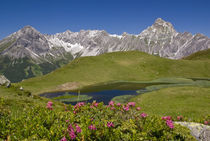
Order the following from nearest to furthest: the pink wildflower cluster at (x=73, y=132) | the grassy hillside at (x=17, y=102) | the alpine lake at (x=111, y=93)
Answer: the pink wildflower cluster at (x=73, y=132)
the grassy hillside at (x=17, y=102)
the alpine lake at (x=111, y=93)

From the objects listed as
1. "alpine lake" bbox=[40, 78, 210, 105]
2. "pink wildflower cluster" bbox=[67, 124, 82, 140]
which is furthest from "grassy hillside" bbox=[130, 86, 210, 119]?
"pink wildflower cluster" bbox=[67, 124, 82, 140]

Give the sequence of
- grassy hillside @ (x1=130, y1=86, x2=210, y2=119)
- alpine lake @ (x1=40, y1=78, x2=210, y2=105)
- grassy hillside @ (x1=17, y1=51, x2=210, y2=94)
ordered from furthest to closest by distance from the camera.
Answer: grassy hillside @ (x1=17, y1=51, x2=210, y2=94)
alpine lake @ (x1=40, y1=78, x2=210, y2=105)
grassy hillside @ (x1=130, y1=86, x2=210, y2=119)

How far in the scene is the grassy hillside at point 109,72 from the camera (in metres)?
72.2

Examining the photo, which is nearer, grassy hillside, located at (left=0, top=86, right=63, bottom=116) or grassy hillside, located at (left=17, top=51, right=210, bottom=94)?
grassy hillside, located at (left=0, top=86, right=63, bottom=116)

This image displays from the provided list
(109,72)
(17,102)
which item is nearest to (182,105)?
(17,102)

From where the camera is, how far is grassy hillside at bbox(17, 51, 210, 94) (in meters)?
72.2

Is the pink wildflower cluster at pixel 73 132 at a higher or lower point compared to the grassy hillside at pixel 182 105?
higher

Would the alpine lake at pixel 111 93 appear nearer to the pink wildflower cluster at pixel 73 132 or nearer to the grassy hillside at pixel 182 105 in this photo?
the grassy hillside at pixel 182 105

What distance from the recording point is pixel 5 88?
3077 centimetres

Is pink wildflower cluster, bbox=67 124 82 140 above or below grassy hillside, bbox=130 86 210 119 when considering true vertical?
above

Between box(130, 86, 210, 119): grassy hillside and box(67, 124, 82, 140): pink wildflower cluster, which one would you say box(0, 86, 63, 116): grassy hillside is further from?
box(130, 86, 210, 119): grassy hillside

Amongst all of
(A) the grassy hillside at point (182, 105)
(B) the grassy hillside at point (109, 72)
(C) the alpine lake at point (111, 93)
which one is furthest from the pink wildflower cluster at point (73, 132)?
(B) the grassy hillside at point (109, 72)

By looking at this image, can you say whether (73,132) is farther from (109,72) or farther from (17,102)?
(109,72)

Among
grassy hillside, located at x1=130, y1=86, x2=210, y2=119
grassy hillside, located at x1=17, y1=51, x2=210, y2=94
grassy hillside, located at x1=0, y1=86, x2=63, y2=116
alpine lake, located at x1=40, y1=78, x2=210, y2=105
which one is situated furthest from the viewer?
grassy hillside, located at x1=17, y1=51, x2=210, y2=94
